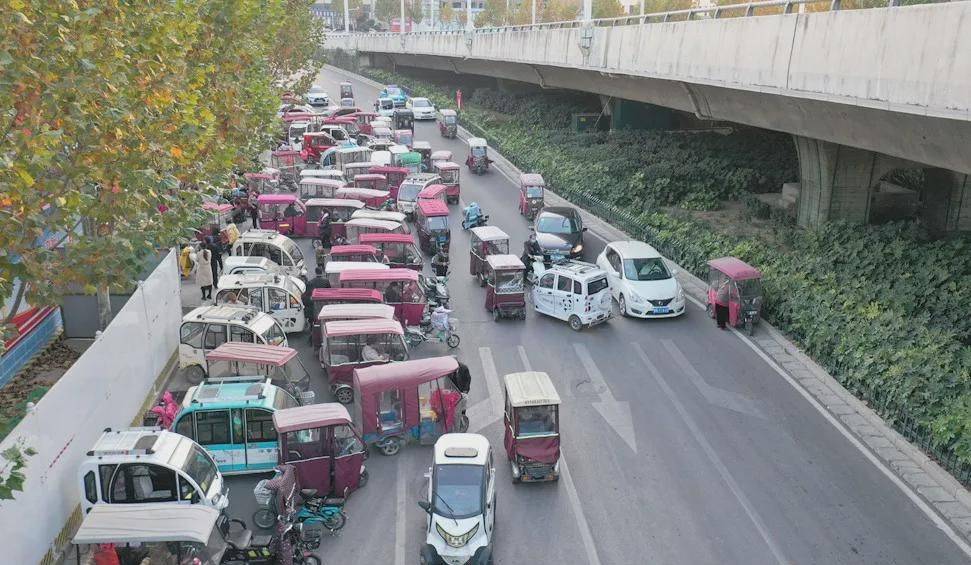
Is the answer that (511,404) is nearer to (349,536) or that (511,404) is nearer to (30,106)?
(349,536)

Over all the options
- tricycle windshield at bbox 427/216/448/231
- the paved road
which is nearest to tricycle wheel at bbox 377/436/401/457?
the paved road

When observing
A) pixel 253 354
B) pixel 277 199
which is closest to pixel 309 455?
pixel 253 354

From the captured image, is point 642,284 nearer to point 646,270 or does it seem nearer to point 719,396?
point 646,270

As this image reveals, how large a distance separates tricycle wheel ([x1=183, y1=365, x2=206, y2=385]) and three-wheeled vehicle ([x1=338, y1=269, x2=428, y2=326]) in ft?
15.6

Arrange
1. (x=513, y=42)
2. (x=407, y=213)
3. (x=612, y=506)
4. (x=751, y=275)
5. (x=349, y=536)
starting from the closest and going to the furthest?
1. (x=349, y=536)
2. (x=612, y=506)
3. (x=751, y=275)
4. (x=407, y=213)
5. (x=513, y=42)

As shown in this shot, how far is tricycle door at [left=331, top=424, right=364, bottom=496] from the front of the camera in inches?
621

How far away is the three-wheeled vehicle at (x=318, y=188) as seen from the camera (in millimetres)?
36969

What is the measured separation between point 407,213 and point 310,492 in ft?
75.3

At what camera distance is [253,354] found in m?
18.8

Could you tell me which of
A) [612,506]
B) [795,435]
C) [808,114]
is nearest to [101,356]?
[612,506]

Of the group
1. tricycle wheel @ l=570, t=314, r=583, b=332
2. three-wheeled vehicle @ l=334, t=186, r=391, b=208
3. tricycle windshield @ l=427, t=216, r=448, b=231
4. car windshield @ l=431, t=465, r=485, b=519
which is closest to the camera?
car windshield @ l=431, t=465, r=485, b=519

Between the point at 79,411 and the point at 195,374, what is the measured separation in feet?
18.7

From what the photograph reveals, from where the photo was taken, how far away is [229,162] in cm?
2220

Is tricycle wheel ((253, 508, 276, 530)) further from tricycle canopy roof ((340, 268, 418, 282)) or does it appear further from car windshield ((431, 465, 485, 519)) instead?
tricycle canopy roof ((340, 268, 418, 282))
